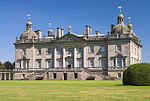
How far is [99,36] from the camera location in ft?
228

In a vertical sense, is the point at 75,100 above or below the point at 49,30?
below

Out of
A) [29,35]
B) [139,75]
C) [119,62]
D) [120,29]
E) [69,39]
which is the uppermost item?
[120,29]

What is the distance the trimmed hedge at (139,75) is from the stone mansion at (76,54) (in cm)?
2886

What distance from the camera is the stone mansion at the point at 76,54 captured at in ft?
217

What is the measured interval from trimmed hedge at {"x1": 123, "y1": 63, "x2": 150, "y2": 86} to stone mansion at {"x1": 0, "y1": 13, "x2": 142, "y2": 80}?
1136 inches

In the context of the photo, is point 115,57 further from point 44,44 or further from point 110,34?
point 44,44

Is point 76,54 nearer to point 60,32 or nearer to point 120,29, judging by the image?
point 60,32

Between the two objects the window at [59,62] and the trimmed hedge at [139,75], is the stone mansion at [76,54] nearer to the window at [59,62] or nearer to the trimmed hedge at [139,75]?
the window at [59,62]

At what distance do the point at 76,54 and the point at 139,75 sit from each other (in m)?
37.7

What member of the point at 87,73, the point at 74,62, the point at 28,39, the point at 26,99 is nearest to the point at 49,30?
the point at 28,39

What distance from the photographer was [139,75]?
3331 centimetres

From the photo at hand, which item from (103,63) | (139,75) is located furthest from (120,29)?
(139,75)

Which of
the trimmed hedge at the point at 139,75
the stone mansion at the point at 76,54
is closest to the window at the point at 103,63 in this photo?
the stone mansion at the point at 76,54

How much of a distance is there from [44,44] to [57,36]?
3339 mm
